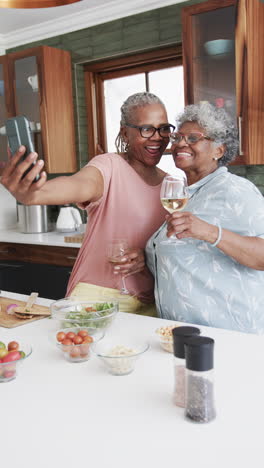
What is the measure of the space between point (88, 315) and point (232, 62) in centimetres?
200

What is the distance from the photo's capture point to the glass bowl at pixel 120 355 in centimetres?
121

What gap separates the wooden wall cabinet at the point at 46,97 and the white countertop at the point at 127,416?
2747 millimetres

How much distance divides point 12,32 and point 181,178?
3.38 metres

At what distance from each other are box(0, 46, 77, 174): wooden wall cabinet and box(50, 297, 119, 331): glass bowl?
2462 millimetres

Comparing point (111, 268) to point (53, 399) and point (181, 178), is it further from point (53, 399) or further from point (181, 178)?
point (53, 399)

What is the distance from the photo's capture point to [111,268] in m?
1.92

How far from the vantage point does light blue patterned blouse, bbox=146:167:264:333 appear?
5.41ft

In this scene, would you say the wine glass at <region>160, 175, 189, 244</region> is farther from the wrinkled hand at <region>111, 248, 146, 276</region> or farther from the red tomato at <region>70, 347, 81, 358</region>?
the red tomato at <region>70, 347, 81, 358</region>

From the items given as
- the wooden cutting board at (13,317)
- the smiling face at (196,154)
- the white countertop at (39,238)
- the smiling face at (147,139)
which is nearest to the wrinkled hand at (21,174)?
the wooden cutting board at (13,317)

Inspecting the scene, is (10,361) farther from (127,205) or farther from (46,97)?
(46,97)

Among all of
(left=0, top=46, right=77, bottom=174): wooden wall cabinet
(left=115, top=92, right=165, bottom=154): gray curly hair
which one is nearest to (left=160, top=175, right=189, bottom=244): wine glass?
(left=115, top=92, right=165, bottom=154): gray curly hair

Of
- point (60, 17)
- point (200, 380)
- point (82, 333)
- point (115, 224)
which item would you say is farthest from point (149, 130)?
point (60, 17)

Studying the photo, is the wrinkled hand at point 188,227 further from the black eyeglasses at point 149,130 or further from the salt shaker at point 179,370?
the black eyeglasses at point 149,130

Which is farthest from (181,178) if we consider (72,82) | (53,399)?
(72,82)
